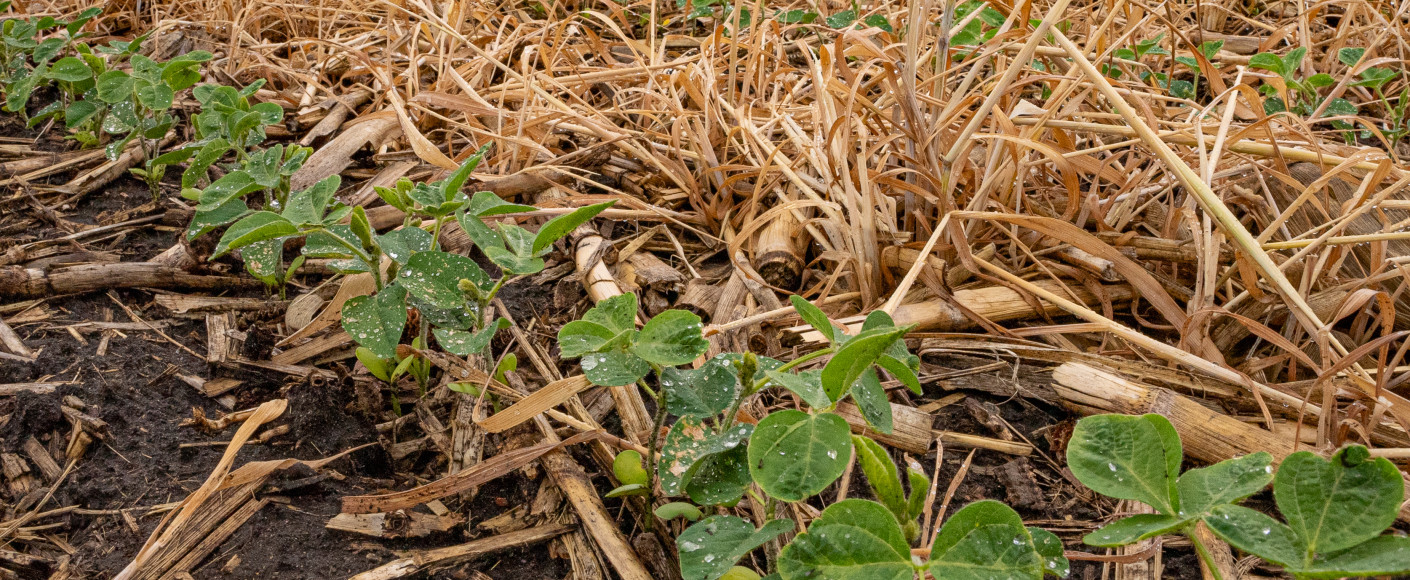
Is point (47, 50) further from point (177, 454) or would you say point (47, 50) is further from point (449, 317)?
point (449, 317)

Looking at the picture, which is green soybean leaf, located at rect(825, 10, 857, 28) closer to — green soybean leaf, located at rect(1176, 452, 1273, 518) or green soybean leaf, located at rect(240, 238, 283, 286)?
green soybean leaf, located at rect(240, 238, 283, 286)

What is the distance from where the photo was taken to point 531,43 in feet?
8.52

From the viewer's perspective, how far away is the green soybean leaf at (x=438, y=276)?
3.80 feet

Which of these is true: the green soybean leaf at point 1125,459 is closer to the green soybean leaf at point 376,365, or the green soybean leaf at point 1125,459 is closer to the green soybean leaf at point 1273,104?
the green soybean leaf at point 376,365

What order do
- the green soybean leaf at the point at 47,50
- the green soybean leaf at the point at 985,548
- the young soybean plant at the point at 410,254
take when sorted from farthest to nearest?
the green soybean leaf at the point at 47,50, the young soybean plant at the point at 410,254, the green soybean leaf at the point at 985,548

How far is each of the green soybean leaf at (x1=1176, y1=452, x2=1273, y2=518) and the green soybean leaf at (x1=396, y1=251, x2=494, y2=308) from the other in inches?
34.3

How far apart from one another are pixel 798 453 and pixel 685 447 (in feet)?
0.55

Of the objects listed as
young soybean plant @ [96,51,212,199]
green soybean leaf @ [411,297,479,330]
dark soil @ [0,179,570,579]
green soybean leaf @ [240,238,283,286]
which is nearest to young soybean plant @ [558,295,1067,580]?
green soybean leaf @ [411,297,479,330]

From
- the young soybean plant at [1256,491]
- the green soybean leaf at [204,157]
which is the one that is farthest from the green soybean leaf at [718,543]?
the green soybean leaf at [204,157]

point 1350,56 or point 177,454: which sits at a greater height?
point 1350,56

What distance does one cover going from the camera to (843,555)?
800 mm

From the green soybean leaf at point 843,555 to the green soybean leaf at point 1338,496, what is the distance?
331 mm

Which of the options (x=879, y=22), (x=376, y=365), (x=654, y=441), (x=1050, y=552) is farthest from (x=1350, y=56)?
(x=376, y=365)

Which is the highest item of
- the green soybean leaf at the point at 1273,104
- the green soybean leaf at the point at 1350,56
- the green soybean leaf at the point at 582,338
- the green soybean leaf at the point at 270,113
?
the green soybean leaf at the point at 1350,56
